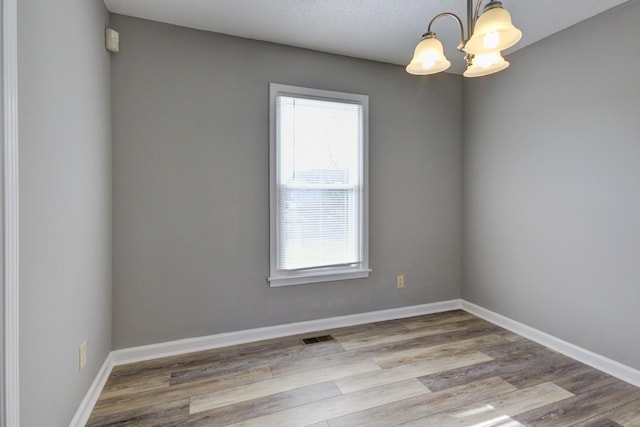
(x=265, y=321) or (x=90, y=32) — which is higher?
(x=90, y=32)

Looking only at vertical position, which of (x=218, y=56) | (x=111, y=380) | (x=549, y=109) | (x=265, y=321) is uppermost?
(x=218, y=56)

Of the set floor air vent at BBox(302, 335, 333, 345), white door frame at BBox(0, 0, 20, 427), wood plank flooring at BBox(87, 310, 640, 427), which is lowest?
wood plank flooring at BBox(87, 310, 640, 427)

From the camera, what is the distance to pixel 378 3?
7.00 feet

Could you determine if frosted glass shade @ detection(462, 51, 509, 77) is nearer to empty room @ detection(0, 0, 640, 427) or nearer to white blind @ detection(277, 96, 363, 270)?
empty room @ detection(0, 0, 640, 427)

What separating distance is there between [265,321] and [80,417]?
52.9 inches

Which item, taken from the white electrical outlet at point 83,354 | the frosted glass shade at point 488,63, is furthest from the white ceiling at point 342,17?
the white electrical outlet at point 83,354

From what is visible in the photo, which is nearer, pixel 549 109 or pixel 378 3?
pixel 378 3

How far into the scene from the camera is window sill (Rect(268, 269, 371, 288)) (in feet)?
8.95

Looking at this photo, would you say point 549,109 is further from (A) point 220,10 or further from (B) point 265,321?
(B) point 265,321

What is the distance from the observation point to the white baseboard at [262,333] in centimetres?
236

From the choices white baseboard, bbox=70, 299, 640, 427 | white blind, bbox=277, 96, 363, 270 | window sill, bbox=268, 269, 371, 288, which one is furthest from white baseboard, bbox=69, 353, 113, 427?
white blind, bbox=277, 96, 363, 270

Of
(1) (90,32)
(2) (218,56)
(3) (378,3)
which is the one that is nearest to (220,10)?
(2) (218,56)

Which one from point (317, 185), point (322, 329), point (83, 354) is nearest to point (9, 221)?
point (83, 354)

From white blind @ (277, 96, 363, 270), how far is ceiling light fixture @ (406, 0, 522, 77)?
1178 millimetres
